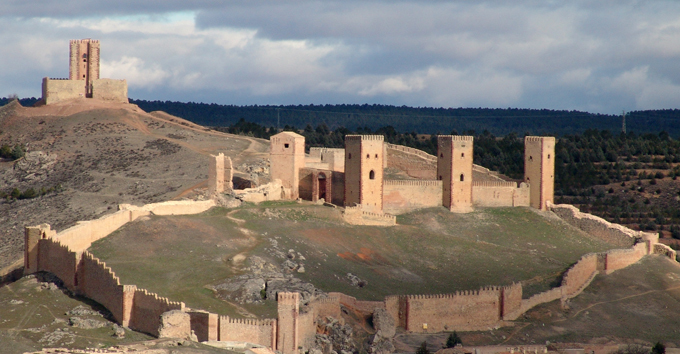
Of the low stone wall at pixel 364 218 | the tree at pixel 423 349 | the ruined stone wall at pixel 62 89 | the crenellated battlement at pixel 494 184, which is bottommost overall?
the tree at pixel 423 349

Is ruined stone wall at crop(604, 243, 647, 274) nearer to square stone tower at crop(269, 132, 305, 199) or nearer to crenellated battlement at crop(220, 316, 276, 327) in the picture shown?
square stone tower at crop(269, 132, 305, 199)

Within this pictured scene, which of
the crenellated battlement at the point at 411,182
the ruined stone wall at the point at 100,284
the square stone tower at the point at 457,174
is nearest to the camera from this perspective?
the ruined stone wall at the point at 100,284

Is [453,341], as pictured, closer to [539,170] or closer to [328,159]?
[539,170]

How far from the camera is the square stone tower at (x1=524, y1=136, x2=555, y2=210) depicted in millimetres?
65688

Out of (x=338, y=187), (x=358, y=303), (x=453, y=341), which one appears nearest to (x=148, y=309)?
(x=358, y=303)

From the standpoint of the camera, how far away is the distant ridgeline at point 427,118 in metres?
161

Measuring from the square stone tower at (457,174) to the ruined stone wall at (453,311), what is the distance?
14.3m

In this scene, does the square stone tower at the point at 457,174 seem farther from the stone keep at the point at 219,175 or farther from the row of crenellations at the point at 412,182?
the stone keep at the point at 219,175

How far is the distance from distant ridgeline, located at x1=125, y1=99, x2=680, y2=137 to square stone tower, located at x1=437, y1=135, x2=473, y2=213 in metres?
93.1

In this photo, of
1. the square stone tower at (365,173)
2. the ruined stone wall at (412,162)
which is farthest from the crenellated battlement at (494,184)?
the square stone tower at (365,173)

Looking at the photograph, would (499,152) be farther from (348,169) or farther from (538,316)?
(538,316)

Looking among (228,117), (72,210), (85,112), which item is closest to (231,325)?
(72,210)

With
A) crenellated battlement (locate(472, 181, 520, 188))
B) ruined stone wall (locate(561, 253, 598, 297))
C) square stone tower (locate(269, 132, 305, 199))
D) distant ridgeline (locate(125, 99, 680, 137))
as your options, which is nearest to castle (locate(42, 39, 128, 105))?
square stone tower (locate(269, 132, 305, 199))

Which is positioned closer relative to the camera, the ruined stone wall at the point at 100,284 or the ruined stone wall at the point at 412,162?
the ruined stone wall at the point at 100,284
